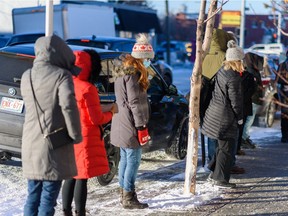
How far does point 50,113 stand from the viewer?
4.49 metres

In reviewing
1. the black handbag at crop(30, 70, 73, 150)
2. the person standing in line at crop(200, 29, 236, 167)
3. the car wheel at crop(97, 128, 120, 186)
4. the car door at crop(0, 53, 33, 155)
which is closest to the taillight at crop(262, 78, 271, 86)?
the person standing in line at crop(200, 29, 236, 167)

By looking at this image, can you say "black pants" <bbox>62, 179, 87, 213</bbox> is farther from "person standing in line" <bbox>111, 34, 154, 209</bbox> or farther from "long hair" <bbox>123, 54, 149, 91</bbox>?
"long hair" <bbox>123, 54, 149, 91</bbox>

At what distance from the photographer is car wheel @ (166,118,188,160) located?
28.2 ft

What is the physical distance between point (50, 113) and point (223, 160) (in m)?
3.06

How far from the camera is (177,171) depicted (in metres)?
8.00

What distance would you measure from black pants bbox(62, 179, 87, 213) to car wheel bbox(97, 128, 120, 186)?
5.46ft

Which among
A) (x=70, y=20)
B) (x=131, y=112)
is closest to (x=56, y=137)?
(x=131, y=112)

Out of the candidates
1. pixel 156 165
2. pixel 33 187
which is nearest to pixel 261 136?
pixel 156 165

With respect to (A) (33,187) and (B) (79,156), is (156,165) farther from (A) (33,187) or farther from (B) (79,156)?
(A) (33,187)

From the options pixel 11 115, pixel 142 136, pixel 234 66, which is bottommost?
pixel 142 136

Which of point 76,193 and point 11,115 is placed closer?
point 76,193

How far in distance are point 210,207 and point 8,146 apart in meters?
2.44

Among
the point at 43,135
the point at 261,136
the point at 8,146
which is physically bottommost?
the point at 261,136

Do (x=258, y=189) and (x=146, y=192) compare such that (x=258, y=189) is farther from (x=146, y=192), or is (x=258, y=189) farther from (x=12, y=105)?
(x=12, y=105)
